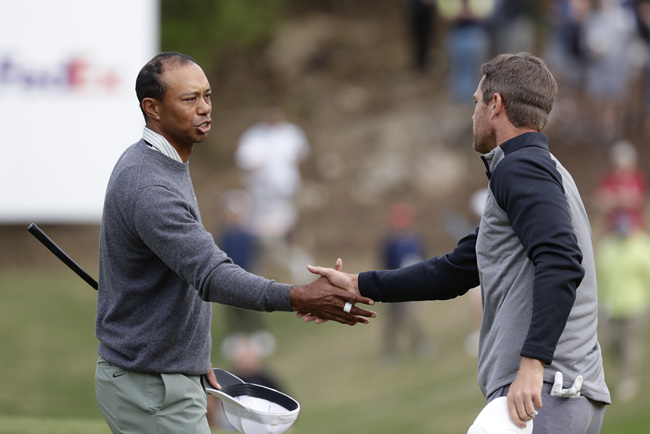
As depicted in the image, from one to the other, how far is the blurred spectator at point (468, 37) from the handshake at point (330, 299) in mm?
16497

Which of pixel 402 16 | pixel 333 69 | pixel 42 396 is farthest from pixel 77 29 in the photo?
pixel 402 16

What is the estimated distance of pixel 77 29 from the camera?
736 inches

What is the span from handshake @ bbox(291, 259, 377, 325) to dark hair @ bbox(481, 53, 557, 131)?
95cm

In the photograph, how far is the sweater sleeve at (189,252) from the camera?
361 centimetres

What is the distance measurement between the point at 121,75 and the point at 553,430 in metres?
16.2

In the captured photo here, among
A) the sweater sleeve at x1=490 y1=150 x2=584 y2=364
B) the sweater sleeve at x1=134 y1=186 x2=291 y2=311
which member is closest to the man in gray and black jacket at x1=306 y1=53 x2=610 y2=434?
the sweater sleeve at x1=490 y1=150 x2=584 y2=364

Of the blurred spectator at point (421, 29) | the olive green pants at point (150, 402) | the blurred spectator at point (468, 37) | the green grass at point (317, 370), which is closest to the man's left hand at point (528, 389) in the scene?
the olive green pants at point (150, 402)

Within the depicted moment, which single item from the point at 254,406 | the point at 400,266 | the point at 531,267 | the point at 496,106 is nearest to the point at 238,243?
the point at 400,266

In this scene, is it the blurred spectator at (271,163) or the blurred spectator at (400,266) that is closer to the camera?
the blurred spectator at (400,266)

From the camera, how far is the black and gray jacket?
3.21 meters

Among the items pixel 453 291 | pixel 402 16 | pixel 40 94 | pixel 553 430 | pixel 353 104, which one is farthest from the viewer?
pixel 402 16

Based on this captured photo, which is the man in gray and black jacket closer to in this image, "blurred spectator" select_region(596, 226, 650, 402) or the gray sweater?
the gray sweater

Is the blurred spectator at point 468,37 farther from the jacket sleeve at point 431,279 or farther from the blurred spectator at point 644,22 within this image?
the jacket sleeve at point 431,279

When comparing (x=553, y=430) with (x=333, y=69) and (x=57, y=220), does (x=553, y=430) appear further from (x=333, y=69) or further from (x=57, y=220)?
(x=333, y=69)
